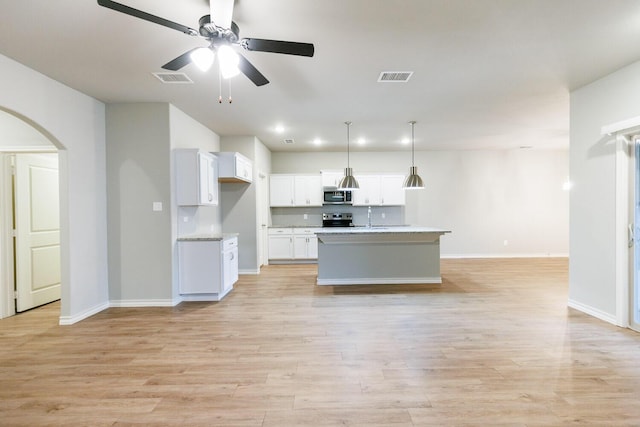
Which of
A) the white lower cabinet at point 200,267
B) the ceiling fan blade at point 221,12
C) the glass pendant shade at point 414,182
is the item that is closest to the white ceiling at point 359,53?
the ceiling fan blade at point 221,12

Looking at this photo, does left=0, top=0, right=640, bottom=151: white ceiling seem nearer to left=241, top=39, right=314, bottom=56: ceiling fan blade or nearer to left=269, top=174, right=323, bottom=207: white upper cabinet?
left=241, top=39, right=314, bottom=56: ceiling fan blade

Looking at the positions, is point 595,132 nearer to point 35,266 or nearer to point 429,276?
point 429,276

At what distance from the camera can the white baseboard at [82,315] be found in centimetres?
365

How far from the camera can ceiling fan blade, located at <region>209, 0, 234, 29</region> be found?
6.44 ft

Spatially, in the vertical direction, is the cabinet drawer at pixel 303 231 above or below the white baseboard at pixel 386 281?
above

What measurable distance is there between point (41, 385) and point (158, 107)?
321cm

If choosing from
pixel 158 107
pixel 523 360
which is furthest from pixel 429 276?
pixel 158 107

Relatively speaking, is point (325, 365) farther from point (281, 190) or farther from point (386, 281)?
point (281, 190)

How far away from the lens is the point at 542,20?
2.39 meters

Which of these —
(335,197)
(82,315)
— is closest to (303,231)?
(335,197)

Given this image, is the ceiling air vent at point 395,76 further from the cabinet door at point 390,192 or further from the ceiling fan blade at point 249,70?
the cabinet door at point 390,192

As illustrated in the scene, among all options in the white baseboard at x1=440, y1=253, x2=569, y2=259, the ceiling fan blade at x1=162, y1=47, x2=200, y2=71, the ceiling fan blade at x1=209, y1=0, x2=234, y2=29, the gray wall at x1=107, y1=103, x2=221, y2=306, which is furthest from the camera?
the white baseboard at x1=440, y1=253, x2=569, y2=259

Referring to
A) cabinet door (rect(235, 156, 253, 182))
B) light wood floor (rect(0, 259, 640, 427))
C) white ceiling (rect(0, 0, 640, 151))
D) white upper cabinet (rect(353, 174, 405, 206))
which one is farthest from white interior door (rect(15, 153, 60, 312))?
white upper cabinet (rect(353, 174, 405, 206))

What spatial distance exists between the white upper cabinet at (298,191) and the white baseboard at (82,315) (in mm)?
4032
